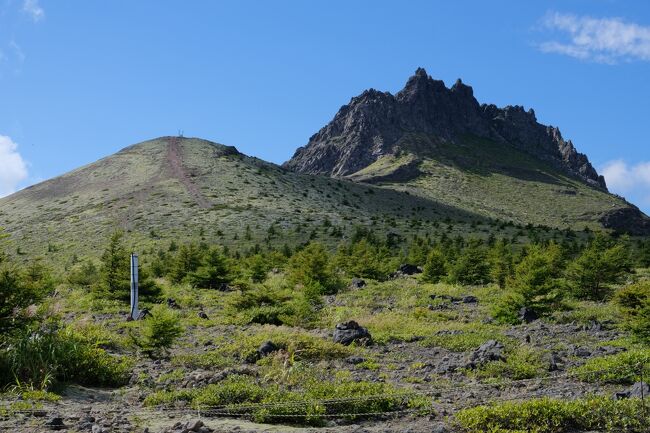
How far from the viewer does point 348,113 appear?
182 m

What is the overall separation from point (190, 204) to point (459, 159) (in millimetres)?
99448

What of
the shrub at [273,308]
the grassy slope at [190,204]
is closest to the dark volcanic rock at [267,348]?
the shrub at [273,308]

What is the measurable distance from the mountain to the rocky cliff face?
0.32 m

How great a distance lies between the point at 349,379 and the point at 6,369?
6271 millimetres

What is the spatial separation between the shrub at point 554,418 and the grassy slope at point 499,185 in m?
97.3

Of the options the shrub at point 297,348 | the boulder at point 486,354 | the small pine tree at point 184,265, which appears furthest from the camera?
the small pine tree at point 184,265

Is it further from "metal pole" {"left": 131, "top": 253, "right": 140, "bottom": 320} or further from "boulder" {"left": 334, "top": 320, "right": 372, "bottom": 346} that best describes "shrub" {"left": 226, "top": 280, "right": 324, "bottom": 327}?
"metal pole" {"left": 131, "top": 253, "right": 140, "bottom": 320}

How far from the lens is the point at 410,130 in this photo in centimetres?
17075

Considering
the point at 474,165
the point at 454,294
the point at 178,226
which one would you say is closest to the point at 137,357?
the point at 454,294

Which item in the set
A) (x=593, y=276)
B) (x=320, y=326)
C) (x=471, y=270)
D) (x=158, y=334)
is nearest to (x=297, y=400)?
(x=158, y=334)

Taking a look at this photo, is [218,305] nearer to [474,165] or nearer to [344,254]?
[344,254]

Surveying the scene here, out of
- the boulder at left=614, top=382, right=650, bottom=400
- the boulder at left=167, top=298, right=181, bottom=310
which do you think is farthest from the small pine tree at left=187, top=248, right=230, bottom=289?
the boulder at left=614, top=382, right=650, bottom=400

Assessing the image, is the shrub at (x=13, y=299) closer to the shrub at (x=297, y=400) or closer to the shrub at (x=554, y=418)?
the shrub at (x=297, y=400)

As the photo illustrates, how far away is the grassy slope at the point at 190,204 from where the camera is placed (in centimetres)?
5872
